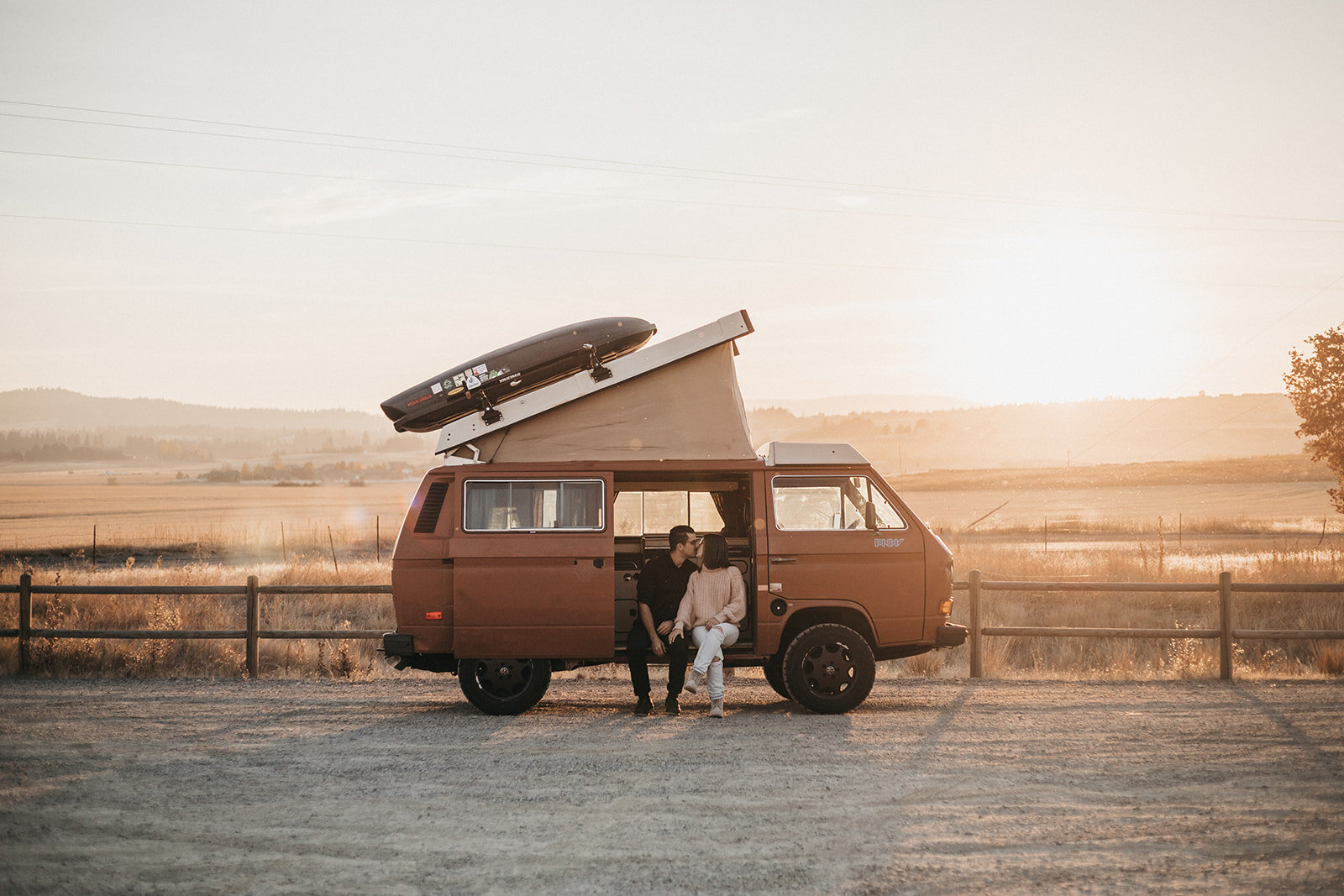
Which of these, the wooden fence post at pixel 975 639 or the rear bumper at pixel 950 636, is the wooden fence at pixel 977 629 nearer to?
the wooden fence post at pixel 975 639

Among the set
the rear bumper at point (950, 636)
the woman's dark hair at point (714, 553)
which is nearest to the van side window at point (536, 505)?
the woman's dark hair at point (714, 553)

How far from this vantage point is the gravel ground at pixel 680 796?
545cm

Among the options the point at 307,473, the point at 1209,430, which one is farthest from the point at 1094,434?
the point at 307,473

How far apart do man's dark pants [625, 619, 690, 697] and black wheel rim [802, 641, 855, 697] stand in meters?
1.16

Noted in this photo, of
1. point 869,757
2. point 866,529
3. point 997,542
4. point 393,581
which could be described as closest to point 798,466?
point 866,529

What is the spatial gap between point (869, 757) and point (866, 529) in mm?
2576

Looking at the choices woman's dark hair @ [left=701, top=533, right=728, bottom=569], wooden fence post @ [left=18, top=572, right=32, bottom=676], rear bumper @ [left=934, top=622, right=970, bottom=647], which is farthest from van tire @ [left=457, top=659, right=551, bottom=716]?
wooden fence post @ [left=18, top=572, right=32, bottom=676]

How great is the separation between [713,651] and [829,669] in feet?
3.70

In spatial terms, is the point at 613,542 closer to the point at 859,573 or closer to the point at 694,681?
the point at 694,681

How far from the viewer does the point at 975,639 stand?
1223 centimetres

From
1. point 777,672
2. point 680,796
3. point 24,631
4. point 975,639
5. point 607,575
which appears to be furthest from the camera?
point 24,631

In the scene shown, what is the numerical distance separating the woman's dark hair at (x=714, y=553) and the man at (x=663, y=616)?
229 mm

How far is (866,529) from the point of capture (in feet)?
33.1

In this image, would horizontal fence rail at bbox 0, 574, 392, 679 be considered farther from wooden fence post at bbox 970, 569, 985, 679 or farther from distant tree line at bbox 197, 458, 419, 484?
distant tree line at bbox 197, 458, 419, 484
